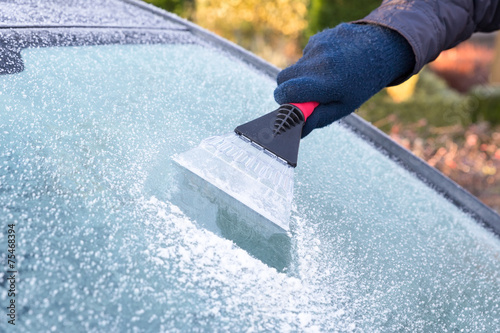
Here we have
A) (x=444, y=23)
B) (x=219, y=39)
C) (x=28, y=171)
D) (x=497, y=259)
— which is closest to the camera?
(x=28, y=171)

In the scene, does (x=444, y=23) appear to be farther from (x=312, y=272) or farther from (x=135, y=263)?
(x=135, y=263)

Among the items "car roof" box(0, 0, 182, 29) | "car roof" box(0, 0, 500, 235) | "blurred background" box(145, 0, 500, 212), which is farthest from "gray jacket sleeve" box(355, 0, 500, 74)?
"blurred background" box(145, 0, 500, 212)

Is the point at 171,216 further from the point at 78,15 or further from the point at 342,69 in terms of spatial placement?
the point at 78,15

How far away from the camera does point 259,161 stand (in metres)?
0.92

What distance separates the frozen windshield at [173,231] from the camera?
23.7 inches

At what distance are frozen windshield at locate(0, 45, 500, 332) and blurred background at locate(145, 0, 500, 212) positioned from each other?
3002 mm

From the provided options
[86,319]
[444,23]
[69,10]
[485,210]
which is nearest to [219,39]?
[69,10]

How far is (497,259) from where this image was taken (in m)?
1.18

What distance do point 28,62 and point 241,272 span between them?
0.62 m

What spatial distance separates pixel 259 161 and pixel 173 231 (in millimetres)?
279

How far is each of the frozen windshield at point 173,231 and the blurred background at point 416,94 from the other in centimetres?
300

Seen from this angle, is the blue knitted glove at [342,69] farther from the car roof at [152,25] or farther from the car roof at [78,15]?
the car roof at [78,15]

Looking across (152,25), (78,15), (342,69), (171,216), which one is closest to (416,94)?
(152,25)

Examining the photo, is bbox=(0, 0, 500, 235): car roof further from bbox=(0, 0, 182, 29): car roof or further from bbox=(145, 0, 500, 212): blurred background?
bbox=(145, 0, 500, 212): blurred background
